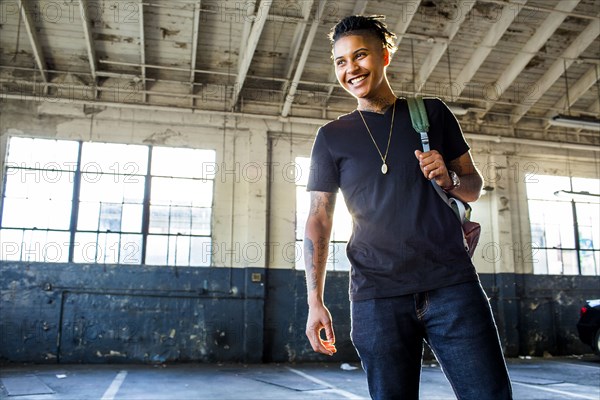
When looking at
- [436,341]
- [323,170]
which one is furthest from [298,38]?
[436,341]

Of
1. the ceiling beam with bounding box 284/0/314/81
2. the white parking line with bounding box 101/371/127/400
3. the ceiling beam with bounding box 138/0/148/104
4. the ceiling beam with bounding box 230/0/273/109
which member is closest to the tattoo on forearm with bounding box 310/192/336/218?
the white parking line with bounding box 101/371/127/400

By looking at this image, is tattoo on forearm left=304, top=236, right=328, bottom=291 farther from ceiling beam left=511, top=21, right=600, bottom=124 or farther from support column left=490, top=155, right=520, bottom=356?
support column left=490, top=155, right=520, bottom=356

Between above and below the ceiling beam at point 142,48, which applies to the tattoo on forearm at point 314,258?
below

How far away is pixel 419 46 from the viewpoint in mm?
8367

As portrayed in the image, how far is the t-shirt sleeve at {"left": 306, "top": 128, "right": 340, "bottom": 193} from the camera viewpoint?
167cm

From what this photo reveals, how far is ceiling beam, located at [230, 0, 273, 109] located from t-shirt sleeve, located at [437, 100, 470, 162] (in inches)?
213

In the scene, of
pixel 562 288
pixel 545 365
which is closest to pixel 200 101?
pixel 545 365

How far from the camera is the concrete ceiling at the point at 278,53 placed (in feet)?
24.1

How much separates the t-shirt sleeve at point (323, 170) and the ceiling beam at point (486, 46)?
21.0 ft

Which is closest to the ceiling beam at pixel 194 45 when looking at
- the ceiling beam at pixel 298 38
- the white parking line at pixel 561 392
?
the ceiling beam at pixel 298 38

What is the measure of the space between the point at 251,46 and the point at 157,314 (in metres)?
4.34

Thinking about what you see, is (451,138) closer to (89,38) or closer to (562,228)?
(89,38)

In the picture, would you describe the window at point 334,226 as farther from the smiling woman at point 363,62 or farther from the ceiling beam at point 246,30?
the smiling woman at point 363,62

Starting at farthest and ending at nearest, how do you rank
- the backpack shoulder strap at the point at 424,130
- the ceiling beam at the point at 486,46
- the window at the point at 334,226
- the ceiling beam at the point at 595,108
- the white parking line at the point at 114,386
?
1. the ceiling beam at the point at 595,108
2. the window at the point at 334,226
3. the ceiling beam at the point at 486,46
4. the white parking line at the point at 114,386
5. the backpack shoulder strap at the point at 424,130
